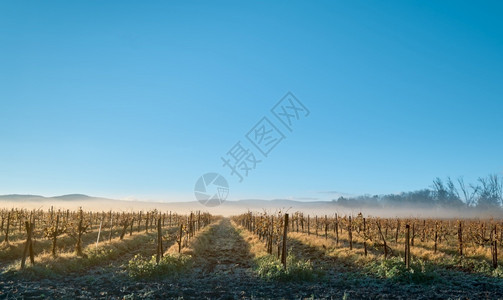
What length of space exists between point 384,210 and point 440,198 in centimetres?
3800

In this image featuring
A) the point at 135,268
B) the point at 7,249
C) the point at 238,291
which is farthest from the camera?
the point at 7,249

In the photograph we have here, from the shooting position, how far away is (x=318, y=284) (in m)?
15.5

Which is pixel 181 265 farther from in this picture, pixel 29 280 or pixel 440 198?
pixel 440 198

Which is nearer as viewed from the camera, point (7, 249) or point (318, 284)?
point (318, 284)

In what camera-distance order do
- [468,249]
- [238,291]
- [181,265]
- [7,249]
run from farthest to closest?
[468,249], [7,249], [181,265], [238,291]

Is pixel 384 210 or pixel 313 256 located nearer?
pixel 313 256

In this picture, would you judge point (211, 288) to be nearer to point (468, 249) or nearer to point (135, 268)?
point (135, 268)

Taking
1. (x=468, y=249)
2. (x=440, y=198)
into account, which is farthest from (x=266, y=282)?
(x=440, y=198)

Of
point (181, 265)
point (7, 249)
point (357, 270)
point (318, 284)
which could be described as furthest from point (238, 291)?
point (7, 249)

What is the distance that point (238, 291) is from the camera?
13672 millimetres

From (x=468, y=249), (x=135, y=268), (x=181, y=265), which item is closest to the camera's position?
(x=135, y=268)

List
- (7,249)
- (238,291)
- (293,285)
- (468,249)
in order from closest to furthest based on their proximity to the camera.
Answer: (238,291) → (293,285) → (7,249) → (468,249)

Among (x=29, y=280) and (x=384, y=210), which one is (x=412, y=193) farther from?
(x=29, y=280)

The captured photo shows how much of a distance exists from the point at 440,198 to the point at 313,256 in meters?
135
